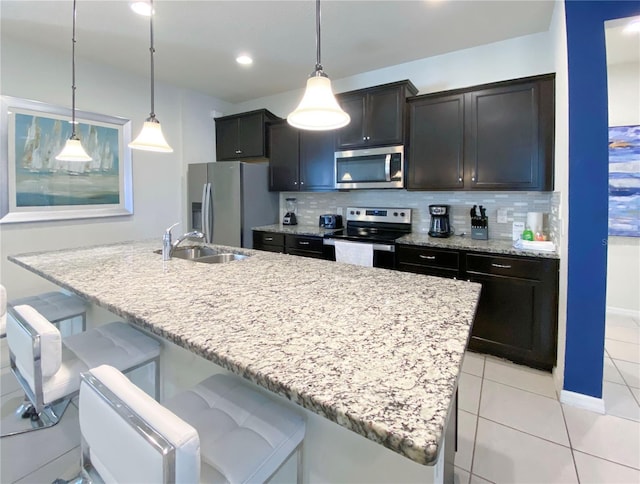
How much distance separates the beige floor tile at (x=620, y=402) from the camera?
199cm

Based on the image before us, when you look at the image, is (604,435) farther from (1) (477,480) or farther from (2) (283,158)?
(2) (283,158)

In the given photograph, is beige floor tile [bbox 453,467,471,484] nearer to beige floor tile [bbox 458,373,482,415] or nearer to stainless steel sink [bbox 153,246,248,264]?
beige floor tile [bbox 458,373,482,415]

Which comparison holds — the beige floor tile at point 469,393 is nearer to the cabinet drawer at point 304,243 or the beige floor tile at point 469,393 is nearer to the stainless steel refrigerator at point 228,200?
the cabinet drawer at point 304,243

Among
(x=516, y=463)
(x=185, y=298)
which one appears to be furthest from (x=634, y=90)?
(x=185, y=298)

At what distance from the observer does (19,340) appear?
4.17 ft

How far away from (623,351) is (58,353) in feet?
12.8

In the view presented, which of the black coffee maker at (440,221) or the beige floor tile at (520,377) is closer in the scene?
the beige floor tile at (520,377)

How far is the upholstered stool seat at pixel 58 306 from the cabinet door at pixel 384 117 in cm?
275

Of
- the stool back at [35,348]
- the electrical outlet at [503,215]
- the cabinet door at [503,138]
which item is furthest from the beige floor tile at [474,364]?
the stool back at [35,348]

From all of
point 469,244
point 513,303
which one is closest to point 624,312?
point 513,303

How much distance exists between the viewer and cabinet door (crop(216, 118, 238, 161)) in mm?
4379

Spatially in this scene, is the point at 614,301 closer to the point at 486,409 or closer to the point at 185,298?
the point at 486,409

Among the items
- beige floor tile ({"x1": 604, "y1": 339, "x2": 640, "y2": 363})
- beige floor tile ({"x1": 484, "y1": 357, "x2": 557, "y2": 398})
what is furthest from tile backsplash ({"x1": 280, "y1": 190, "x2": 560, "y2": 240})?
beige floor tile ({"x1": 604, "y1": 339, "x2": 640, "y2": 363})

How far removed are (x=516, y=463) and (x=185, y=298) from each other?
1.76 m
